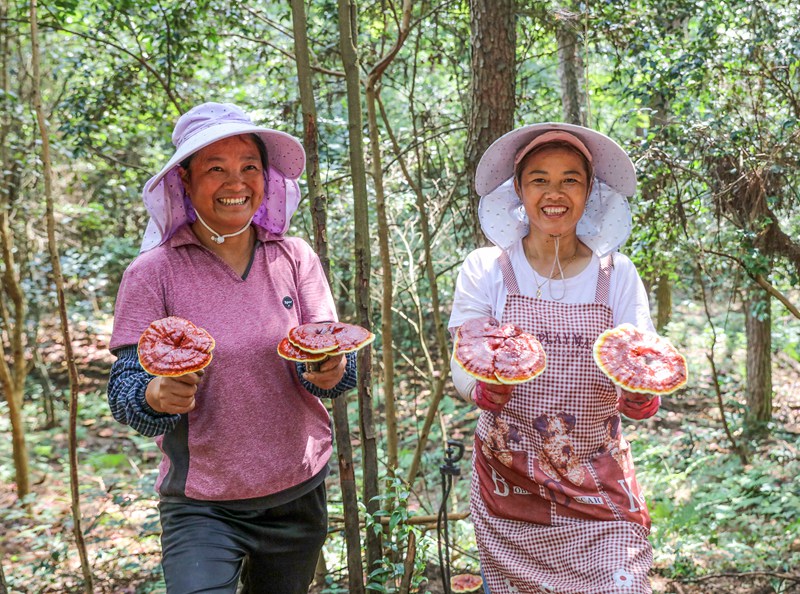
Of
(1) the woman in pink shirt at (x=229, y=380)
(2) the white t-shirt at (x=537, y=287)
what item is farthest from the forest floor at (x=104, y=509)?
(2) the white t-shirt at (x=537, y=287)

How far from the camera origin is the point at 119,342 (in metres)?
2.02

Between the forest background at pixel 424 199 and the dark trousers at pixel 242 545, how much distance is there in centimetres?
35

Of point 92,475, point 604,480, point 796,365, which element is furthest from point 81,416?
point 796,365

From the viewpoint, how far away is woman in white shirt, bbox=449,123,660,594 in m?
2.16

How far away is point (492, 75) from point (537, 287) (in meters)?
1.61

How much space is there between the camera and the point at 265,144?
237 cm

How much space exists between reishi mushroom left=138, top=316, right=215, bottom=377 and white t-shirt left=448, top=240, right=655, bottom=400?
0.83 metres

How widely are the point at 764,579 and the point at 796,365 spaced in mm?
6450

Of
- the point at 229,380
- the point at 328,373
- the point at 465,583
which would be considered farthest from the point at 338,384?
the point at 465,583

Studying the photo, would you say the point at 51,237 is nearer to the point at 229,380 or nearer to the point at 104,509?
the point at 229,380

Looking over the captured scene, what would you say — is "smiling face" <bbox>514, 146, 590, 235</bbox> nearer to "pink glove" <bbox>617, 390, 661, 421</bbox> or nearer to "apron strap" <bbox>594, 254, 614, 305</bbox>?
"apron strap" <bbox>594, 254, 614, 305</bbox>

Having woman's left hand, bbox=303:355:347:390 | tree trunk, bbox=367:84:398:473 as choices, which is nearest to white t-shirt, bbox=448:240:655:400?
woman's left hand, bbox=303:355:347:390

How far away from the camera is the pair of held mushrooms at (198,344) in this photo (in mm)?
1836

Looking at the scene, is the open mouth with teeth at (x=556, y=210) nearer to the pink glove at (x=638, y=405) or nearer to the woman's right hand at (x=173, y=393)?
the pink glove at (x=638, y=405)
